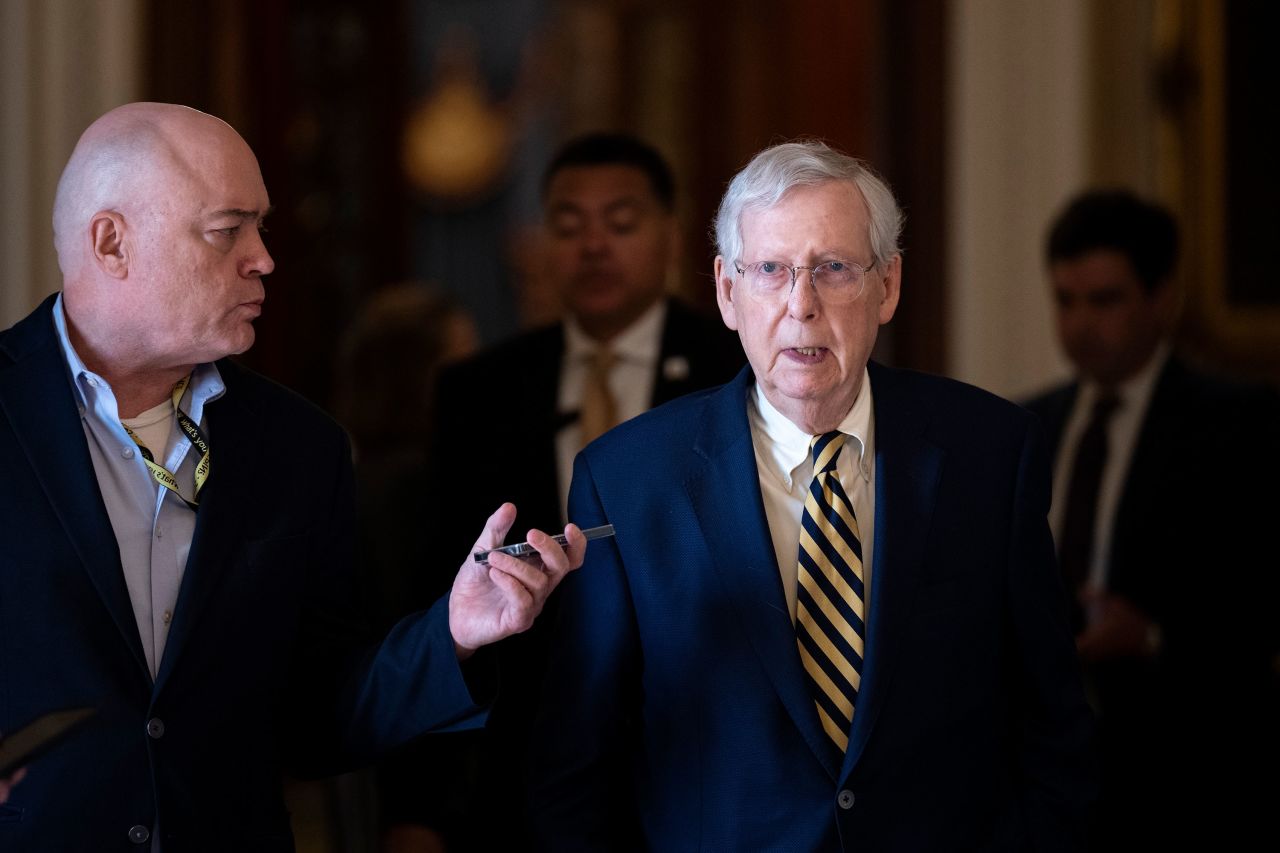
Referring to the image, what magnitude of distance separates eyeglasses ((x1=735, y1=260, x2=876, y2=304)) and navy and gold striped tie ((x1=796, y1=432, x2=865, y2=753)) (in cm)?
30

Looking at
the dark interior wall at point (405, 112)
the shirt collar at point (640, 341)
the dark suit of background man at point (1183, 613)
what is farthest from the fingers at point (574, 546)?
the dark interior wall at point (405, 112)

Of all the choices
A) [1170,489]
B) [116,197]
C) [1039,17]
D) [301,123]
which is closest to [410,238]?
[301,123]

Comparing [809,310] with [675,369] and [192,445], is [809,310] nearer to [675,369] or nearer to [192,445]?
[192,445]

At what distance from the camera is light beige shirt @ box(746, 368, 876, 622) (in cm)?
239

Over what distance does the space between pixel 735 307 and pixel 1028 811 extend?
90 centimetres

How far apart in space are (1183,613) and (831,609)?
5.90 feet

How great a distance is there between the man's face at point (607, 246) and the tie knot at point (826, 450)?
144cm

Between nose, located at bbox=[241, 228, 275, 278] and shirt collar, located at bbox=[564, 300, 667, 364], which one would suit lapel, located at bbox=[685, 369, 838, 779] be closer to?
nose, located at bbox=[241, 228, 275, 278]

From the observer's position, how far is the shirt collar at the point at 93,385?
2355 millimetres

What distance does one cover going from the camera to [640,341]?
383 centimetres

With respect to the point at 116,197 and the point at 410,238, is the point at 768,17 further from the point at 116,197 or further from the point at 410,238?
the point at 116,197

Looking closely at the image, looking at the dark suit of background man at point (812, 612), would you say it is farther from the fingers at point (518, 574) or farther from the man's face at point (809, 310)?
the fingers at point (518, 574)

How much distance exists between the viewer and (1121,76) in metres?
5.70

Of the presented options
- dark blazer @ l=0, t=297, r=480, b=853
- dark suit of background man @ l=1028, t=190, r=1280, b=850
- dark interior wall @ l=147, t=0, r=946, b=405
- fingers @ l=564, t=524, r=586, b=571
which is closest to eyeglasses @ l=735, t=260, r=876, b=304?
fingers @ l=564, t=524, r=586, b=571
